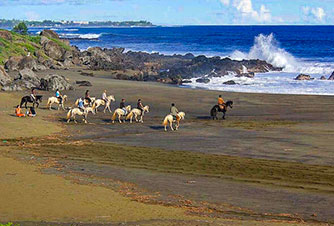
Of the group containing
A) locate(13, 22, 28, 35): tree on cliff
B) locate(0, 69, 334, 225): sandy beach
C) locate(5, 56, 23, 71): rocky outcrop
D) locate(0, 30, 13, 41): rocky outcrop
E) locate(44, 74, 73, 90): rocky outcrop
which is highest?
locate(13, 22, 28, 35): tree on cliff

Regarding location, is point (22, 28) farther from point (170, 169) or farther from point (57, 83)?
point (170, 169)

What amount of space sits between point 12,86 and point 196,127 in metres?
17.8

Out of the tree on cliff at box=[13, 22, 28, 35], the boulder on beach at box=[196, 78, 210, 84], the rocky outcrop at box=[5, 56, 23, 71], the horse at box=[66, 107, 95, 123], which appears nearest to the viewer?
the horse at box=[66, 107, 95, 123]

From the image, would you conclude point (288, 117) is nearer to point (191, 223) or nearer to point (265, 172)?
point (265, 172)

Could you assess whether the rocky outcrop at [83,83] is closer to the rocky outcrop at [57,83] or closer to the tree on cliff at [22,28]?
the rocky outcrop at [57,83]

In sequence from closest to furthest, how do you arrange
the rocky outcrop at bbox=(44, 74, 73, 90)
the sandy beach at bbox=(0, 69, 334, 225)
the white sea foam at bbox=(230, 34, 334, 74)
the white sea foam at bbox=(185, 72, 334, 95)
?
the sandy beach at bbox=(0, 69, 334, 225) → the rocky outcrop at bbox=(44, 74, 73, 90) → the white sea foam at bbox=(185, 72, 334, 95) → the white sea foam at bbox=(230, 34, 334, 74)

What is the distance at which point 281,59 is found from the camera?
256ft

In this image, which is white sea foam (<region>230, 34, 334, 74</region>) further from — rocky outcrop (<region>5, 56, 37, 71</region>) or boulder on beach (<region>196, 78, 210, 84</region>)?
rocky outcrop (<region>5, 56, 37, 71</region>)

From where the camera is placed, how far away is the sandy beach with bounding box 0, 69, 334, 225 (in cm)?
1384

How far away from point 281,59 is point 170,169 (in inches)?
2468

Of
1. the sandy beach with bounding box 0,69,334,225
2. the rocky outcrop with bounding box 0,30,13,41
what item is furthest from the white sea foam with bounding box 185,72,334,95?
the rocky outcrop with bounding box 0,30,13,41

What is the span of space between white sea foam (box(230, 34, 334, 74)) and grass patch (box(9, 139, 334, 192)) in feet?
155

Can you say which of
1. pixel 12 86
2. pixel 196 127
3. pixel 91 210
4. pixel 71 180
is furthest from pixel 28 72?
pixel 91 210

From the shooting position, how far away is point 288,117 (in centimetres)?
3064
